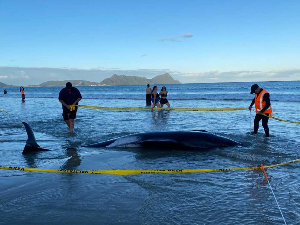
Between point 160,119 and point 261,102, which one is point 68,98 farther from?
point 261,102

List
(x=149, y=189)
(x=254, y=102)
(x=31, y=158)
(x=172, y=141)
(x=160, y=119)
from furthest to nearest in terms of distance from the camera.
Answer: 1. (x=160, y=119)
2. (x=254, y=102)
3. (x=172, y=141)
4. (x=31, y=158)
5. (x=149, y=189)

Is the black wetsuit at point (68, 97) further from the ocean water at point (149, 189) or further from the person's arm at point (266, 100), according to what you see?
the person's arm at point (266, 100)

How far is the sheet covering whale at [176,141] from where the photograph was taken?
24.5 feet

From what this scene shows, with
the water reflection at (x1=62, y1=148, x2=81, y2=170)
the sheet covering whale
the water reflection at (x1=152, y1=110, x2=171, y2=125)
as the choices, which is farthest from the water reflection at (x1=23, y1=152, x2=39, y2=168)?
the water reflection at (x1=152, y1=110, x2=171, y2=125)

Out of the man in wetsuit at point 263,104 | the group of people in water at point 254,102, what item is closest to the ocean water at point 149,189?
the man in wetsuit at point 263,104

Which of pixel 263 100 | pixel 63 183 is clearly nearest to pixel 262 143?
pixel 263 100

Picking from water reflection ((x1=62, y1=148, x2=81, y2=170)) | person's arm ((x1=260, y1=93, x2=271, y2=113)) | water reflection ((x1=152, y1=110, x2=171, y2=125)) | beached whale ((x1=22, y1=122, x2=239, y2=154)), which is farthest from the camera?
water reflection ((x1=152, y1=110, x2=171, y2=125))

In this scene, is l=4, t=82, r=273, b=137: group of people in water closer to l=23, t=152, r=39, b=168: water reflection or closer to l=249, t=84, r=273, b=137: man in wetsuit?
l=249, t=84, r=273, b=137: man in wetsuit

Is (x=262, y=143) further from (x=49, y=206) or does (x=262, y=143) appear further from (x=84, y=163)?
(x=49, y=206)

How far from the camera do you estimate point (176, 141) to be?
7.44 meters

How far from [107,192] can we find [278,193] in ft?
8.60

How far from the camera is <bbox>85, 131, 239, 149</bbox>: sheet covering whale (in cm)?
747

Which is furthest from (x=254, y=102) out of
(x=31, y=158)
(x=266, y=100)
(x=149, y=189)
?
(x=31, y=158)

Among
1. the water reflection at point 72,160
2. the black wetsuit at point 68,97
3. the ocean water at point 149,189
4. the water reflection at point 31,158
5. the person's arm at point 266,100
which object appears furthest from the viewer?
the black wetsuit at point 68,97
